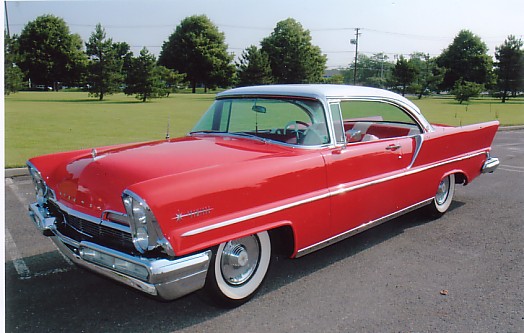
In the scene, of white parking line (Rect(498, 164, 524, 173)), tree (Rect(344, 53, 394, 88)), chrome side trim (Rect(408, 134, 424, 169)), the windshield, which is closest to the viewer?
the windshield

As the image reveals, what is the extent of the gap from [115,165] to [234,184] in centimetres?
81

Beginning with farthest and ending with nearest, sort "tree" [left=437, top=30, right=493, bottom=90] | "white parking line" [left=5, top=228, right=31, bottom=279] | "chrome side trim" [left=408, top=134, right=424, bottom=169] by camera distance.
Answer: "tree" [left=437, top=30, right=493, bottom=90], "chrome side trim" [left=408, top=134, right=424, bottom=169], "white parking line" [left=5, top=228, right=31, bottom=279]

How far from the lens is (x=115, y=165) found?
287 cm

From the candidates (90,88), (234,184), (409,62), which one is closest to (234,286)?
(234,184)

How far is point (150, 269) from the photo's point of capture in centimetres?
239

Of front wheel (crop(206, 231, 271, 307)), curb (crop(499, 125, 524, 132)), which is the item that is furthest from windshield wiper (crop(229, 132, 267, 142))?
curb (crop(499, 125, 524, 132))

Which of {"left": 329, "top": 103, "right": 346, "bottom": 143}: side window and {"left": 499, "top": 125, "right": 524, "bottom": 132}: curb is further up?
{"left": 329, "top": 103, "right": 346, "bottom": 143}: side window

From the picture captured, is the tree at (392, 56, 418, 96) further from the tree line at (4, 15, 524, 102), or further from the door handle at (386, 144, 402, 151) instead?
the door handle at (386, 144, 402, 151)

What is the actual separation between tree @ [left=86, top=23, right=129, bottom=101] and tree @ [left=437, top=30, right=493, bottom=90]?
45.0 metres

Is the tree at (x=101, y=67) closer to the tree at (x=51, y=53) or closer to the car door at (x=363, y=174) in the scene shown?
the tree at (x=51, y=53)

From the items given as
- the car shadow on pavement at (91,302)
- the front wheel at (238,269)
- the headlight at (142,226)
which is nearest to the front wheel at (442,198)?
the car shadow on pavement at (91,302)

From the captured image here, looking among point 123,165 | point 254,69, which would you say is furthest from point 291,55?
point 123,165

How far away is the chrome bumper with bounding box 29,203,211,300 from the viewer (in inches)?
95.0

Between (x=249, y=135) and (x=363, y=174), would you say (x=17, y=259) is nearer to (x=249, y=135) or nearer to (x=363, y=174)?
(x=249, y=135)
